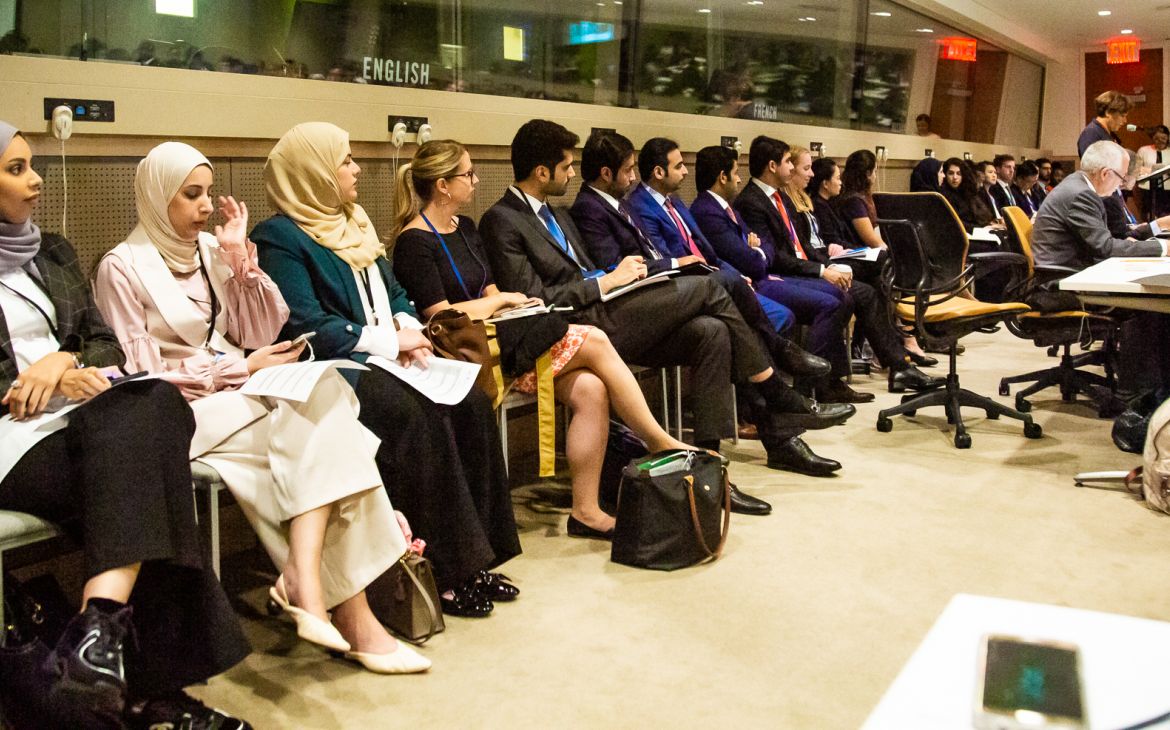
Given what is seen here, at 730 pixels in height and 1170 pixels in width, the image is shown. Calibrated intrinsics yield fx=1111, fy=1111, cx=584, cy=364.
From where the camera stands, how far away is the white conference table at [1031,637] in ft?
2.93

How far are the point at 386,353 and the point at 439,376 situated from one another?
16cm

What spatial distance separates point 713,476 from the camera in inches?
135

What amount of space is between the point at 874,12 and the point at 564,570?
302 inches

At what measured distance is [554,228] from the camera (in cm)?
425

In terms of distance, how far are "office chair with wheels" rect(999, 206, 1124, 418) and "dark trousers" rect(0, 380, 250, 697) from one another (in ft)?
13.6

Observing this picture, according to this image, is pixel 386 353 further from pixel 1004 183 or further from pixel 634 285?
pixel 1004 183

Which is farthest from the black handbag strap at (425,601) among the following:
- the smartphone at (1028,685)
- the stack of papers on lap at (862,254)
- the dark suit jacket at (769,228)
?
the stack of papers on lap at (862,254)

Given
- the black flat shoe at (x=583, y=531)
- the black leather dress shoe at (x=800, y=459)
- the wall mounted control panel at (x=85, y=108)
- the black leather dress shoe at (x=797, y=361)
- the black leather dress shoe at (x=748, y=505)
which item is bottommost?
the black flat shoe at (x=583, y=531)

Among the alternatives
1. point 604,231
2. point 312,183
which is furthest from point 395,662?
point 604,231

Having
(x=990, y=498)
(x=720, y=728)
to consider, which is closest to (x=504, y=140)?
(x=990, y=498)

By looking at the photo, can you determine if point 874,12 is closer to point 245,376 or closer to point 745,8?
point 745,8

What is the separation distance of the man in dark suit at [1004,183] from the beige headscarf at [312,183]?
8.26 metres

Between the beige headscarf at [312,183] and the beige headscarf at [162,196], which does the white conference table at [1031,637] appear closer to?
the beige headscarf at [162,196]

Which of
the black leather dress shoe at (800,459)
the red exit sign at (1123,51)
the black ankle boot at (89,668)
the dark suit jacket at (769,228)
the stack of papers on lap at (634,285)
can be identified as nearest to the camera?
the black ankle boot at (89,668)
